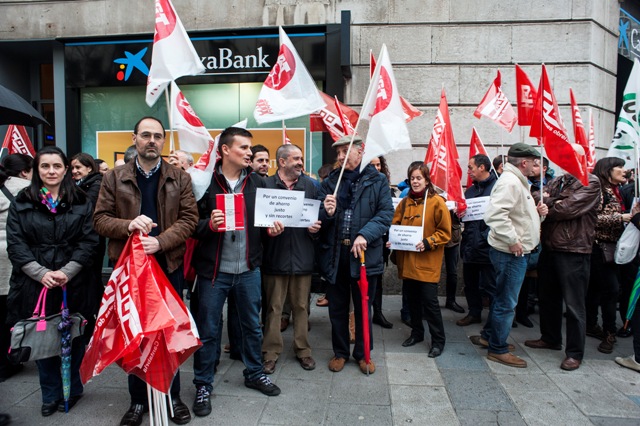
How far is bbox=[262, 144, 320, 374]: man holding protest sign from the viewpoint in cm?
438

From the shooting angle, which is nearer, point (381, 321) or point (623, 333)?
point (623, 333)

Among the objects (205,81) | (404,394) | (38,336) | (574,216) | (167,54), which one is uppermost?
(205,81)

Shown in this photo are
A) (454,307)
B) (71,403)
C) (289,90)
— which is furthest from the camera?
(454,307)

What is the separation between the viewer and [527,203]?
4.52m

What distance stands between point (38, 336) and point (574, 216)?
4956 mm

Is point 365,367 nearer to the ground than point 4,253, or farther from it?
nearer to the ground

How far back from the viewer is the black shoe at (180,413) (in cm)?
345

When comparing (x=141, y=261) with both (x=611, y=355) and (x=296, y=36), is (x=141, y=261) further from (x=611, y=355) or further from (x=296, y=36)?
(x=296, y=36)

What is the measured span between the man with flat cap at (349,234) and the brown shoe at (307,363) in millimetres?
189

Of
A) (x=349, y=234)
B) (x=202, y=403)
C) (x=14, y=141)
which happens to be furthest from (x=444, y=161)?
(x=14, y=141)

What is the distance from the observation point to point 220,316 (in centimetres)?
384

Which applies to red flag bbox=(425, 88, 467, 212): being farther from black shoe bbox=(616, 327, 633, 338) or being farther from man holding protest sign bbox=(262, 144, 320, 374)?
black shoe bbox=(616, 327, 633, 338)

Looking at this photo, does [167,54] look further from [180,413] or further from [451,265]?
[451,265]

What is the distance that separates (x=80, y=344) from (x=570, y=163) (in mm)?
4843
